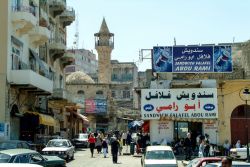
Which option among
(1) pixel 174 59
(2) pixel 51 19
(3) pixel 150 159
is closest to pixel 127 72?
(2) pixel 51 19

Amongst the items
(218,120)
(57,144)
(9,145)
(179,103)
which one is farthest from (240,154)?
(9,145)

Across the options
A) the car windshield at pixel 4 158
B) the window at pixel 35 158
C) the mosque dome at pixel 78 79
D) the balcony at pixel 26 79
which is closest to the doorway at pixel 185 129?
the balcony at pixel 26 79

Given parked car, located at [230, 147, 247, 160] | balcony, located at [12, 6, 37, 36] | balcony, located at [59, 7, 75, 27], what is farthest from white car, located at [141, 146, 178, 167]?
balcony, located at [59, 7, 75, 27]

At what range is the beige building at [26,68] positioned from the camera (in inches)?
1264

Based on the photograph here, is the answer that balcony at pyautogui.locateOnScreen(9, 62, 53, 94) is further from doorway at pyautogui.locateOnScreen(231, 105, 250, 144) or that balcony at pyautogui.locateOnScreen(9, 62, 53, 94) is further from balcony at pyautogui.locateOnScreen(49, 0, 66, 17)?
doorway at pyautogui.locateOnScreen(231, 105, 250, 144)

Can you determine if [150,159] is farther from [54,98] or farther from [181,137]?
[54,98]

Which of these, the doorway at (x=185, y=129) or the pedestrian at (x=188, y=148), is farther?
the doorway at (x=185, y=129)

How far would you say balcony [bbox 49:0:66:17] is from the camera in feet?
152

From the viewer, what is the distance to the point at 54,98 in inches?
1736

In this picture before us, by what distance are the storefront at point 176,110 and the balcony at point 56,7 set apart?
16.0 meters

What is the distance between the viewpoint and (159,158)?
2117 centimetres

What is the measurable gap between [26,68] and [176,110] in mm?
10630

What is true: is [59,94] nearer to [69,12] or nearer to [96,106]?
[69,12]

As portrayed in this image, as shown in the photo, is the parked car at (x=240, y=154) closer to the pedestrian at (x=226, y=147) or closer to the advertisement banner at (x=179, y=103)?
the pedestrian at (x=226, y=147)
